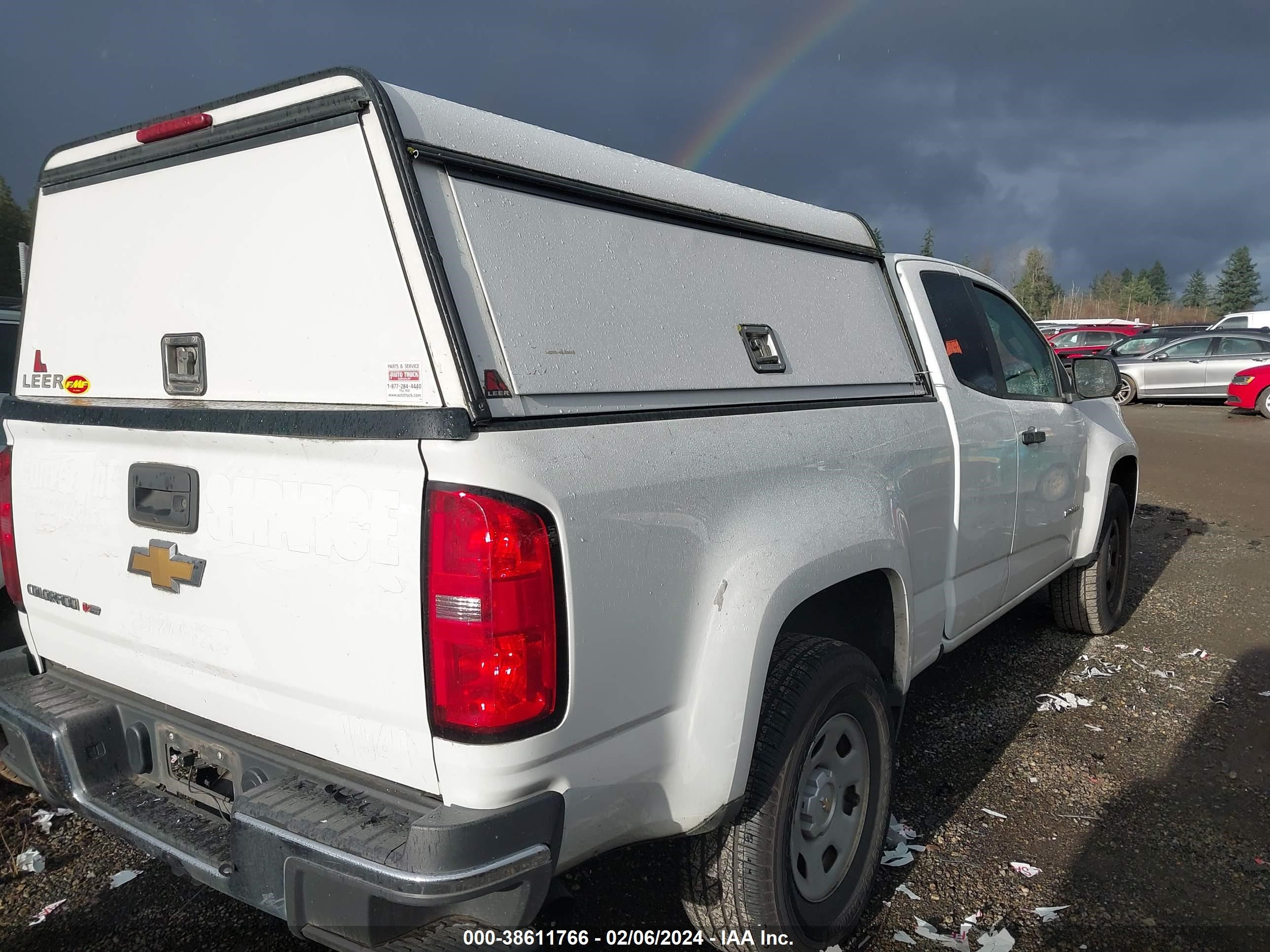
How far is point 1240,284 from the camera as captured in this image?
334ft

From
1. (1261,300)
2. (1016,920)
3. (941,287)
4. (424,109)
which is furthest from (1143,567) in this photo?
(1261,300)

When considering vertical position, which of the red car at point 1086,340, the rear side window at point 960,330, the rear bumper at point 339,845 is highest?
the red car at point 1086,340

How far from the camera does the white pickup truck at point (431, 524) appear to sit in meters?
1.84

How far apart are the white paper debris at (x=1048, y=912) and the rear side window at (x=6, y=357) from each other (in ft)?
17.5

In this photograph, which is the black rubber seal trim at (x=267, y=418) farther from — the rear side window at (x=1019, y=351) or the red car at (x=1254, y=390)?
the red car at (x=1254, y=390)

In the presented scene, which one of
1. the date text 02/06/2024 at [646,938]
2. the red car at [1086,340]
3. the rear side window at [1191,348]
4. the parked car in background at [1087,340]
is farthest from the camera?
the parked car in background at [1087,340]

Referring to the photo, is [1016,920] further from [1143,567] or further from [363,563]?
[1143,567]

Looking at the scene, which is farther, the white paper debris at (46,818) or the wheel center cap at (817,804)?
the white paper debris at (46,818)

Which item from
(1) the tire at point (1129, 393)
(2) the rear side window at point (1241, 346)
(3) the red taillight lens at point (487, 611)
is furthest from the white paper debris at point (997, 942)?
(2) the rear side window at point (1241, 346)

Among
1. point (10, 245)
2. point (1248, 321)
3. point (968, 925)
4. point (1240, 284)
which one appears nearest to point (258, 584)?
point (968, 925)

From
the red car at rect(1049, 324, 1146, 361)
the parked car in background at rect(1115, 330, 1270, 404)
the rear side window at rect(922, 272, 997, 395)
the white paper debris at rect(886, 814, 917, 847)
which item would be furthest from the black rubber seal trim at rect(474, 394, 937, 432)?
the red car at rect(1049, 324, 1146, 361)

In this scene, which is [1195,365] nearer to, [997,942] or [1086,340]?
[1086,340]

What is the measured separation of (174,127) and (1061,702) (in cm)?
438

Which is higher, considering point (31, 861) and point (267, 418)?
point (267, 418)
